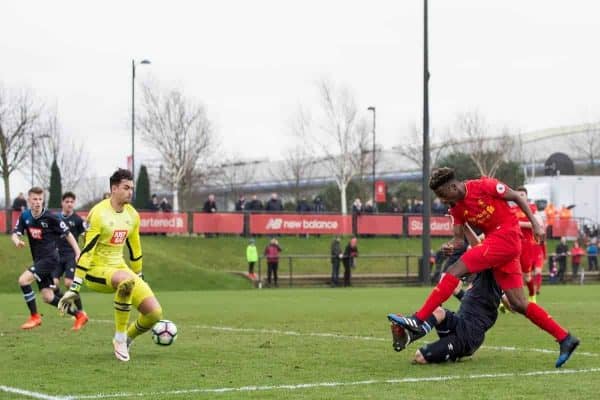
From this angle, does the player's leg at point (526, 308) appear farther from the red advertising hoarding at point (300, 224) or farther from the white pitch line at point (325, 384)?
the red advertising hoarding at point (300, 224)

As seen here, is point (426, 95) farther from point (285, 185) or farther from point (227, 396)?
point (285, 185)

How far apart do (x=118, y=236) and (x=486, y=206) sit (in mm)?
3956

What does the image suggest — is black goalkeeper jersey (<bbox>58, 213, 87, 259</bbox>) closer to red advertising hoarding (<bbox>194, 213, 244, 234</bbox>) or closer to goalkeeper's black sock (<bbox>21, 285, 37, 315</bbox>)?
goalkeeper's black sock (<bbox>21, 285, 37, 315</bbox>)

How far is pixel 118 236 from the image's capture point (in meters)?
11.6

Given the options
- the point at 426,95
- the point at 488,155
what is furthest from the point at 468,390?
the point at 488,155

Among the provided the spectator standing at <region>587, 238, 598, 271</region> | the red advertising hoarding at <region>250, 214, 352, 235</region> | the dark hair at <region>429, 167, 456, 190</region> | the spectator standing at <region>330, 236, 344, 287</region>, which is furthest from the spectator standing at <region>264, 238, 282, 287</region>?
the dark hair at <region>429, 167, 456, 190</region>

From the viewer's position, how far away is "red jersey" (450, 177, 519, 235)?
407 inches

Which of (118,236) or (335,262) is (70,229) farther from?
(335,262)

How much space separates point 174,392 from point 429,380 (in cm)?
219

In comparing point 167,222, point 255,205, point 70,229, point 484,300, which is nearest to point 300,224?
point 255,205

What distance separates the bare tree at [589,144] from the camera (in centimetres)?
8206

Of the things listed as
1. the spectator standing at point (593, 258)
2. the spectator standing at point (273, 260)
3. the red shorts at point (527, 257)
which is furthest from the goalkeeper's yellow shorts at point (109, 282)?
the spectator standing at point (593, 258)

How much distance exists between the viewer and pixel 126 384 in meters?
9.09

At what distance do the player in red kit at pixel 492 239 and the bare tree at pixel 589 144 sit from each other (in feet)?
240
